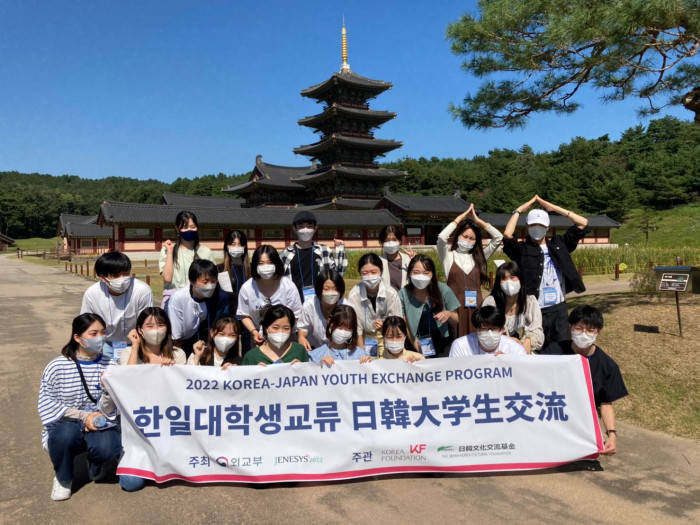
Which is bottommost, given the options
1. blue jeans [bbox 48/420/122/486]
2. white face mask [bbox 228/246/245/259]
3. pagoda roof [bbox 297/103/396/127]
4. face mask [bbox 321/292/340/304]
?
blue jeans [bbox 48/420/122/486]

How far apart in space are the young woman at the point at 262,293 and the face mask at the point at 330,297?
1.25 ft

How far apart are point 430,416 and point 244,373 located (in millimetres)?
1377

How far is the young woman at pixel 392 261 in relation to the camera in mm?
4680

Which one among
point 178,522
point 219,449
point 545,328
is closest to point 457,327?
point 545,328

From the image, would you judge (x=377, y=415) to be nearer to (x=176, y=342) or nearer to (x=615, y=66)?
(x=176, y=342)

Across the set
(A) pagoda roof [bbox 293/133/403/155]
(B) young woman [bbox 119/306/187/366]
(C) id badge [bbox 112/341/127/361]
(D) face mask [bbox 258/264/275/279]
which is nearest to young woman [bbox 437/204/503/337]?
(D) face mask [bbox 258/264/275/279]

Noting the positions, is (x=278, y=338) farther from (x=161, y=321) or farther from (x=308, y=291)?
(x=308, y=291)

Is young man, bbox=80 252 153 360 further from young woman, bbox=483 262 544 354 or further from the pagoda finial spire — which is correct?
the pagoda finial spire

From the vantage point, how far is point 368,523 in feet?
9.42

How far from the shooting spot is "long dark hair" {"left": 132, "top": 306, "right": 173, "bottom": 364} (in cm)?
362

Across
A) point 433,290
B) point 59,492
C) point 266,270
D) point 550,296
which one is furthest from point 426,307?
point 59,492

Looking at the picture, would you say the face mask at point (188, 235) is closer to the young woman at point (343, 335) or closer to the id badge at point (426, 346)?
the young woman at point (343, 335)

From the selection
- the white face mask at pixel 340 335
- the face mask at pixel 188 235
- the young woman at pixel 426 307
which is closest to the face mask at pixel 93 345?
the face mask at pixel 188 235

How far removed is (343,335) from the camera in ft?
12.3
